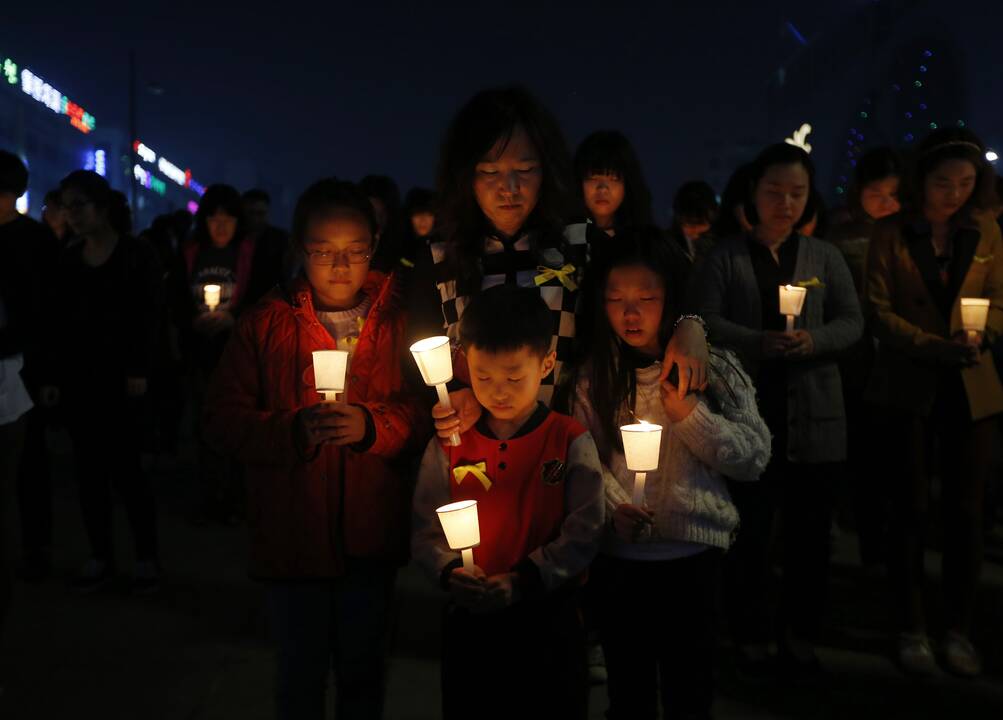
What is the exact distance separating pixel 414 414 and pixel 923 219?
2.79m

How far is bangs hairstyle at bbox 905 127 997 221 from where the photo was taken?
3.95 metres

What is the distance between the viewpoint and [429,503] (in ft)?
7.97

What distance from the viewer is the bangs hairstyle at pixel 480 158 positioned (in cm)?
261

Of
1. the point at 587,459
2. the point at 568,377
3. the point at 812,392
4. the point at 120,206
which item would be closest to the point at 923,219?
the point at 812,392

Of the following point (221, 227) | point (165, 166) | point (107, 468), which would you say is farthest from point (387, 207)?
point (165, 166)

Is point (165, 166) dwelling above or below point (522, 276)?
above

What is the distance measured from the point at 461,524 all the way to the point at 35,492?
161 inches

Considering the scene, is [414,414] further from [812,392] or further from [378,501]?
[812,392]

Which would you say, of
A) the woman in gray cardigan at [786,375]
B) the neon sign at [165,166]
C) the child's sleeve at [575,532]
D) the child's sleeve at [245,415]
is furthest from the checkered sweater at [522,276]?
the neon sign at [165,166]

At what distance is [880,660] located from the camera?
13.3 ft

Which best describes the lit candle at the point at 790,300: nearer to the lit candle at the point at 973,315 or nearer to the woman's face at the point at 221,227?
→ the lit candle at the point at 973,315

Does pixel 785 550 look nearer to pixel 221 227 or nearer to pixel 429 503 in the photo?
pixel 429 503

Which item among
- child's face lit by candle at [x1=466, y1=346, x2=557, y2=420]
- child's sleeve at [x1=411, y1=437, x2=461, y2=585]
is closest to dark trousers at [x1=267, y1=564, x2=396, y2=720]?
child's sleeve at [x1=411, y1=437, x2=461, y2=585]

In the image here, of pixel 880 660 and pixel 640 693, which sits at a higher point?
pixel 640 693
